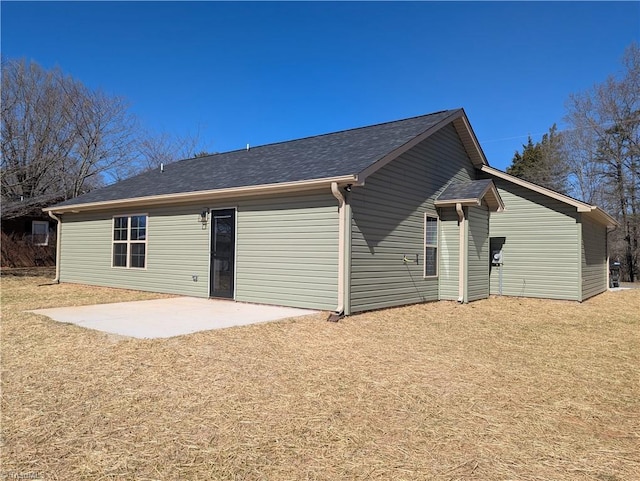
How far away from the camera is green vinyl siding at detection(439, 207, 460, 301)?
35.2ft

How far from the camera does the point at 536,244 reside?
11883mm

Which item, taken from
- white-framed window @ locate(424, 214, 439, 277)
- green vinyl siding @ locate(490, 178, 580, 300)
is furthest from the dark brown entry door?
green vinyl siding @ locate(490, 178, 580, 300)

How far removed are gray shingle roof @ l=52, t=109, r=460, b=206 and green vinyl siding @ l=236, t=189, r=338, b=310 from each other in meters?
0.56

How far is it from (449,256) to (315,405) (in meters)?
7.85

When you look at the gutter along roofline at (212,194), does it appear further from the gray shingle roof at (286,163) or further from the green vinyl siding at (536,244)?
the green vinyl siding at (536,244)

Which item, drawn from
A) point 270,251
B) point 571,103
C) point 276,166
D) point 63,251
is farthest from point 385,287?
point 571,103

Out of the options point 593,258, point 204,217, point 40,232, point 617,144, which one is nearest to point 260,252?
point 204,217

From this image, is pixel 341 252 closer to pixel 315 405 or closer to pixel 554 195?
pixel 315 405

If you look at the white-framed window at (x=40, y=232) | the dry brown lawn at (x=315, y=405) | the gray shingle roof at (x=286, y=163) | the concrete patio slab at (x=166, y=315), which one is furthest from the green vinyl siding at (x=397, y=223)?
the white-framed window at (x=40, y=232)

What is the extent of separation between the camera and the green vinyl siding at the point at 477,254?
10.8 metres

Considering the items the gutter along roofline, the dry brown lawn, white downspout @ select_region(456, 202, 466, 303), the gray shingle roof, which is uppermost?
the gray shingle roof

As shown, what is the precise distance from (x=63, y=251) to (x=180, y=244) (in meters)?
6.52

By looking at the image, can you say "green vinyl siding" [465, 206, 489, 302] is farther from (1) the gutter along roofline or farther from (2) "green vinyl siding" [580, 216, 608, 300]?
(1) the gutter along roofline

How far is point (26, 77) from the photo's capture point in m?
22.2
